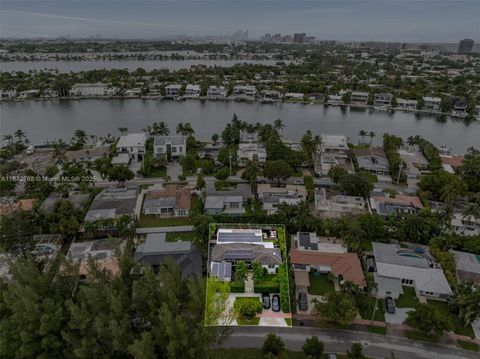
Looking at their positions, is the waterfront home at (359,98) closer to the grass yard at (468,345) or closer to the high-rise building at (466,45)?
the grass yard at (468,345)

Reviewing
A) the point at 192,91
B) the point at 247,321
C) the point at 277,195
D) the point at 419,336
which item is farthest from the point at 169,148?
the point at 192,91

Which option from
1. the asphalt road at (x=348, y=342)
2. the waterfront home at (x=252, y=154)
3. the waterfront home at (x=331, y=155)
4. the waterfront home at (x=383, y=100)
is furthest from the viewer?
the waterfront home at (x=383, y=100)

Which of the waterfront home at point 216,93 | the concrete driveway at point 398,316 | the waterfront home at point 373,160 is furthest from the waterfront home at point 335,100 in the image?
the concrete driveway at point 398,316

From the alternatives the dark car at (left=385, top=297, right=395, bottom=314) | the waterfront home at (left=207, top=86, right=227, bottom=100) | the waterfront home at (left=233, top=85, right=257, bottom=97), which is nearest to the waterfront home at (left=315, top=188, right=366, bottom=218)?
the dark car at (left=385, top=297, right=395, bottom=314)

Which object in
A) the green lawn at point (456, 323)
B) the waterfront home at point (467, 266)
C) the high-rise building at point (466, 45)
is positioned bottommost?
the green lawn at point (456, 323)

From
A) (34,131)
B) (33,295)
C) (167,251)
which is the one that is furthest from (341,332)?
(34,131)

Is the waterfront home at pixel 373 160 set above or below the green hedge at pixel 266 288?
above

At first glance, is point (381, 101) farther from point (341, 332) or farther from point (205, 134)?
point (341, 332)
